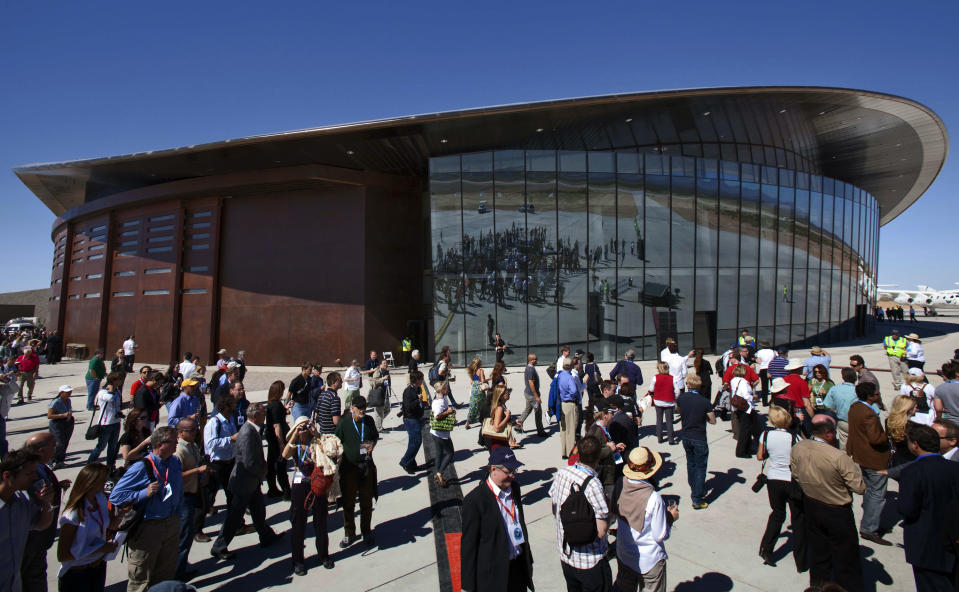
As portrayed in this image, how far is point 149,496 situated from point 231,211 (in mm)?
22675

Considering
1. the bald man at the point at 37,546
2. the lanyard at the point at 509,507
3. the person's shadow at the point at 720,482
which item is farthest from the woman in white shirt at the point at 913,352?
the bald man at the point at 37,546

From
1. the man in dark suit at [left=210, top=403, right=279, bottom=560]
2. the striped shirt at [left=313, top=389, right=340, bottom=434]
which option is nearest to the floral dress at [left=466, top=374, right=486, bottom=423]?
the striped shirt at [left=313, top=389, right=340, bottom=434]

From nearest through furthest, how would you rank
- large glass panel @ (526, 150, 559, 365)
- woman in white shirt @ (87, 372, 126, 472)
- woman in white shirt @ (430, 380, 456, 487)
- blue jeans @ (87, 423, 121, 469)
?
woman in white shirt @ (430, 380, 456, 487)
woman in white shirt @ (87, 372, 126, 472)
blue jeans @ (87, 423, 121, 469)
large glass panel @ (526, 150, 559, 365)

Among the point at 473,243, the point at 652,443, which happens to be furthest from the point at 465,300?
the point at 652,443

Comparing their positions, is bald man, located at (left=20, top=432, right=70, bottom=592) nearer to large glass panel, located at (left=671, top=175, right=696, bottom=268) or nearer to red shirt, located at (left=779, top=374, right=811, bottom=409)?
red shirt, located at (left=779, top=374, right=811, bottom=409)

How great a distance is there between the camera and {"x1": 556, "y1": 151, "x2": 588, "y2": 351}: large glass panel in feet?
68.9

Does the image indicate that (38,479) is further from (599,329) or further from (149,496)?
(599,329)

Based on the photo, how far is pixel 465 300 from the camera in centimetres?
2075

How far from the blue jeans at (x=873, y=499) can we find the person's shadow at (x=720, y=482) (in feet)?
5.39

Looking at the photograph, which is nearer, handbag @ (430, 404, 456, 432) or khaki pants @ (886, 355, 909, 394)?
handbag @ (430, 404, 456, 432)

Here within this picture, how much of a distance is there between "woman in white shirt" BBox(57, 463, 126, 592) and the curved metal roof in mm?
15987

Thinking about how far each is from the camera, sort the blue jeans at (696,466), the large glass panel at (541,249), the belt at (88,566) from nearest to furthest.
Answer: the belt at (88,566)
the blue jeans at (696,466)
the large glass panel at (541,249)

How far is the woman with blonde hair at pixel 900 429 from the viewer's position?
5.25 m

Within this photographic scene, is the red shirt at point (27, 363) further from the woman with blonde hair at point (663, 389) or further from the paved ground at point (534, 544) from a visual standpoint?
the woman with blonde hair at point (663, 389)
